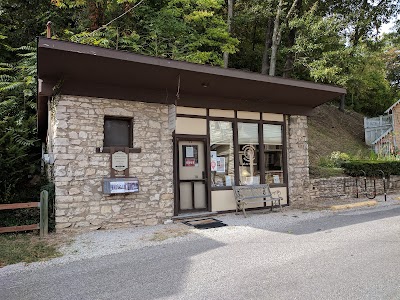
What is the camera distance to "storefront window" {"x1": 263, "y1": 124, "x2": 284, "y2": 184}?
1079 centimetres

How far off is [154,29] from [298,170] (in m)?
8.85

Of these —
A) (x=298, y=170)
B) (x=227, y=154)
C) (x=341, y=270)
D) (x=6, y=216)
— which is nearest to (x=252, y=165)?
(x=227, y=154)

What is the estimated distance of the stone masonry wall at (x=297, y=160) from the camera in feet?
36.7

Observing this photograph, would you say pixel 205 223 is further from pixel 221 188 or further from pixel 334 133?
pixel 334 133

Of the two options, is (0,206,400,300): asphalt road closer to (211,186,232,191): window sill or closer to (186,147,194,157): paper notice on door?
(211,186,232,191): window sill

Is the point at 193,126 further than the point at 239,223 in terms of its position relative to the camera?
Yes

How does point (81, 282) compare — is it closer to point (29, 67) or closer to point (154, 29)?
point (29, 67)

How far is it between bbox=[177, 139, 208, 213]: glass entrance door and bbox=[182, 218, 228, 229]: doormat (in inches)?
27.9

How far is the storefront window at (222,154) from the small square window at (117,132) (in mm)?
2482

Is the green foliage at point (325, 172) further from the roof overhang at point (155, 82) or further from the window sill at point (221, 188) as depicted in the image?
the window sill at point (221, 188)

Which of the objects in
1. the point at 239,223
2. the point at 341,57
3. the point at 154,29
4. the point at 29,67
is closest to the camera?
the point at 239,223

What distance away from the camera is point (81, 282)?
14.6ft

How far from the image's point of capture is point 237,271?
468 centimetres

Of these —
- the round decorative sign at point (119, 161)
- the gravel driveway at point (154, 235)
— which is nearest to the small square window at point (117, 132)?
the round decorative sign at point (119, 161)
